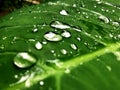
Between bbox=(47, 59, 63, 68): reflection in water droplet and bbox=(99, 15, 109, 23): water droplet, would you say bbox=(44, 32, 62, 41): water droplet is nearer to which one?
bbox=(47, 59, 63, 68): reflection in water droplet

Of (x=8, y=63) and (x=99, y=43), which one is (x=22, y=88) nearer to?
(x=8, y=63)

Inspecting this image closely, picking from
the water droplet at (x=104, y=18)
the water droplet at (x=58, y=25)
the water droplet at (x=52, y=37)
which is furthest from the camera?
the water droplet at (x=104, y=18)

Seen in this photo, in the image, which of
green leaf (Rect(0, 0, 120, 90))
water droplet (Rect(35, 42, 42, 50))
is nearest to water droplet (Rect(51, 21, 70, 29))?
green leaf (Rect(0, 0, 120, 90))

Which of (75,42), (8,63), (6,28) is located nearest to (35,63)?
(8,63)

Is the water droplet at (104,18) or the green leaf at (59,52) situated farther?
the water droplet at (104,18)

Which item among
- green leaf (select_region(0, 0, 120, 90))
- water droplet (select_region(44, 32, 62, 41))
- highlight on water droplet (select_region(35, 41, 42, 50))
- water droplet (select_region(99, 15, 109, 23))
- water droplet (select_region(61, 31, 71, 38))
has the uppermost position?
highlight on water droplet (select_region(35, 41, 42, 50))

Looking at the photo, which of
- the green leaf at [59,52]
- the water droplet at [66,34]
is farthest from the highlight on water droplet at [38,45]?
the water droplet at [66,34]

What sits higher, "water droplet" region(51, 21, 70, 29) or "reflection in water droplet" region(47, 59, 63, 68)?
"reflection in water droplet" region(47, 59, 63, 68)

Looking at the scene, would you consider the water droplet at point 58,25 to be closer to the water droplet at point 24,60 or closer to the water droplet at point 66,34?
the water droplet at point 66,34

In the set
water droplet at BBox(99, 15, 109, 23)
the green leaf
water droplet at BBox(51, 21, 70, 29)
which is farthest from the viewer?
water droplet at BBox(99, 15, 109, 23)
